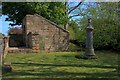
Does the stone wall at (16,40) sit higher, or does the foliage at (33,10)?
the foliage at (33,10)

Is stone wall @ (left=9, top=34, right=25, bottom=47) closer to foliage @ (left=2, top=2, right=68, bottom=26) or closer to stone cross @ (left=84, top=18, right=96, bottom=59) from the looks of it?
foliage @ (left=2, top=2, right=68, bottom=26)

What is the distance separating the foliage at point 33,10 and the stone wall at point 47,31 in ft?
4.09

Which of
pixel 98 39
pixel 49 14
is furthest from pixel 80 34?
pixel 49 14

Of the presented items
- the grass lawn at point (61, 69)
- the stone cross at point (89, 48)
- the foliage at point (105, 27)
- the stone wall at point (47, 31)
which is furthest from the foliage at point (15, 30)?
the grass lawn at point (61, 69)

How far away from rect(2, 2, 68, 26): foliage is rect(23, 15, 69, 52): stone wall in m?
1.25

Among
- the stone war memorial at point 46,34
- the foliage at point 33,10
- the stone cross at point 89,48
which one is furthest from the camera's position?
the foliage at point 33,10

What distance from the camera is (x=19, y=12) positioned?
16.0 meters

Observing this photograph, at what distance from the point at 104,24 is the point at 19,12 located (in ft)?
17.7

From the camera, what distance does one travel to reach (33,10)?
50.5 ft

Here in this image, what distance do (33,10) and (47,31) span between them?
1968 millimetres

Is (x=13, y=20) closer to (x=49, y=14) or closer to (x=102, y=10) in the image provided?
(x=49, y=14)

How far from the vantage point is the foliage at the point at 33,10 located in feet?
49.6

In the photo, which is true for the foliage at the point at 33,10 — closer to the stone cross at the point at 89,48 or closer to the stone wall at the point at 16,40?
the stone wall at the point at 16,40

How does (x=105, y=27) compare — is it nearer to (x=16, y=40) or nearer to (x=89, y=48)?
(x=89, y=48)
